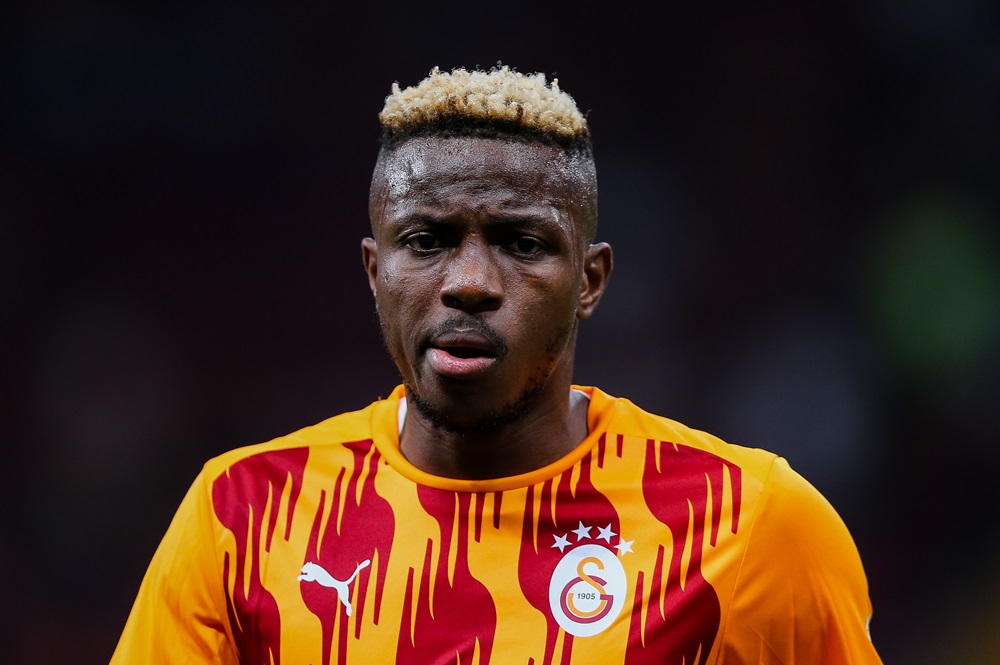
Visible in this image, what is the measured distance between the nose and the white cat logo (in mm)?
526

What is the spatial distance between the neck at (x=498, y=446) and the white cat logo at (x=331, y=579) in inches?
9.4

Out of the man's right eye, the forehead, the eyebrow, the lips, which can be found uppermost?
the forehead

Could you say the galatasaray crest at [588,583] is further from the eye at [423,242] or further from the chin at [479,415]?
the eye at [423,242]

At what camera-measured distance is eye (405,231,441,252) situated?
204 cm

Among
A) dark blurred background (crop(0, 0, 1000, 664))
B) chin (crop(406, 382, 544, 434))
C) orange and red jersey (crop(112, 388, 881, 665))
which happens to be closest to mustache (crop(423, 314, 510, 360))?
chin (crop(406, 382, 544, 434))

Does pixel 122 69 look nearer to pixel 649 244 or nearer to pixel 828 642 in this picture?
pixel 649 244

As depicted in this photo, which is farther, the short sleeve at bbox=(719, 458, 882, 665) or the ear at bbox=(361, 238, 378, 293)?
the ear at bbox=(361, 238, 378, 293)

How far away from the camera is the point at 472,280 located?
6.40 ft

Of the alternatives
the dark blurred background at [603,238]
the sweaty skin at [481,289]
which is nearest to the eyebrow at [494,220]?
the sweaty skin at [481,289]

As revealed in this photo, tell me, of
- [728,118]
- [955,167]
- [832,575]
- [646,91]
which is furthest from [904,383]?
[832,575]

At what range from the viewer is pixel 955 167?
16.5ft

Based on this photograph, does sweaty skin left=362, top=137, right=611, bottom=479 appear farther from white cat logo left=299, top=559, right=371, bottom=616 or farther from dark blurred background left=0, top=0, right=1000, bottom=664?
dark blurred background left=0, top=0, right=1000, bottom=664

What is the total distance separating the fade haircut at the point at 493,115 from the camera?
6.79 ft

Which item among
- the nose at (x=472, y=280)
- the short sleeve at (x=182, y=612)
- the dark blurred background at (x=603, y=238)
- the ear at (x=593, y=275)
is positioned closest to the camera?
the nose at (x=472, y=280)
